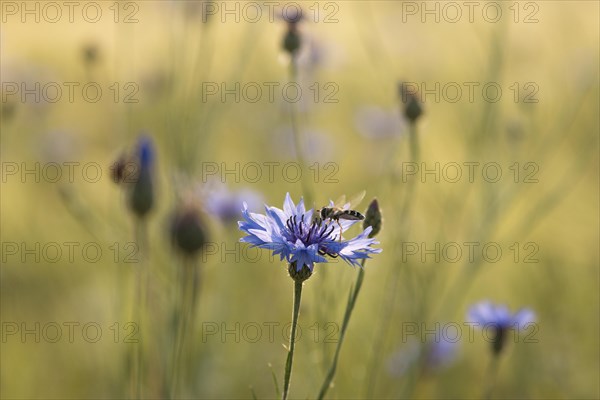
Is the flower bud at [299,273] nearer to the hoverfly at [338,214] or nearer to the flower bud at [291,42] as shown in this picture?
the hoverfly at [338,214]

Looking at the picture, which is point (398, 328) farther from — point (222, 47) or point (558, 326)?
point (222, 47)

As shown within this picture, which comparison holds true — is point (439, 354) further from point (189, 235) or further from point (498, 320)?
point (189, 235)

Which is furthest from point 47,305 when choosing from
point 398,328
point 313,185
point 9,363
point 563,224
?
point 563,224

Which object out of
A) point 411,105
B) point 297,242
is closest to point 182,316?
point 297,242

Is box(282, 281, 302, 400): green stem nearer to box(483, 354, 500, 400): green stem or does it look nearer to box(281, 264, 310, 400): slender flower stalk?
box(281, 264, 310, 400): slender flower stalk

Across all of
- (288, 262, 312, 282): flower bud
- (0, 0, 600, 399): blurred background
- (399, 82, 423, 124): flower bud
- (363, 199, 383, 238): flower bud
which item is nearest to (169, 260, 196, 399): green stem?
(0, 0, 600, 399): blurred background

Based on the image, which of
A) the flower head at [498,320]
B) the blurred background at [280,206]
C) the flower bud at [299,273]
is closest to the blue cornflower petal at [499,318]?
the flower head at [498,320]

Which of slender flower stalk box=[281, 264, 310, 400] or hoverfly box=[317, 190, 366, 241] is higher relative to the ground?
hoverfly box=[317, 190, 366, 241]
